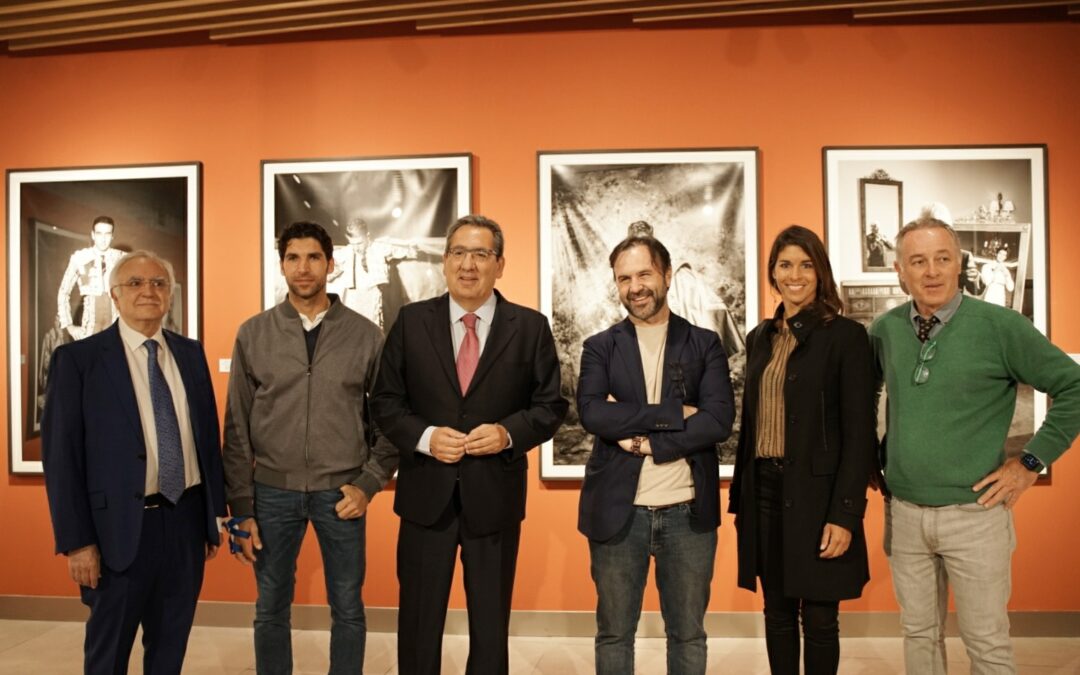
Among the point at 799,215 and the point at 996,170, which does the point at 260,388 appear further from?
the point at 996,170

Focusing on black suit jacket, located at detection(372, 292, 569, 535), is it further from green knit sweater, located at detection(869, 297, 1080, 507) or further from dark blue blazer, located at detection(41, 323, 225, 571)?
green knit sweater, located at detection(869, 297, 1080, 507)

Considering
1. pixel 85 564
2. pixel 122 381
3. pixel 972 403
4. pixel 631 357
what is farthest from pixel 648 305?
pixel 85 564

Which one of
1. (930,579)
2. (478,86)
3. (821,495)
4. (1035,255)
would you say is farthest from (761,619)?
(478,86)

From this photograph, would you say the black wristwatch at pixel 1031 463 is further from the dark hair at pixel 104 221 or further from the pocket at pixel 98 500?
the dark hair at pixel 104 221

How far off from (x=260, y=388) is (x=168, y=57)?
2685 mm

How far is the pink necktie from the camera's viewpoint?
2594 millimetres

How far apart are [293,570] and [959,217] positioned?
3.92 metres

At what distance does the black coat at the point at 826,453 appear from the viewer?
7.80 ft

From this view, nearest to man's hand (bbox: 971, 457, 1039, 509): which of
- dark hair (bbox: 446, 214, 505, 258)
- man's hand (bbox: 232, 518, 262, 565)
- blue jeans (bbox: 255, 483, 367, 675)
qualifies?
dark hair (bbox: 446, 214, 505, 258)

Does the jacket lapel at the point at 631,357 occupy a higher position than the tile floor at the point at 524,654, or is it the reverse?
the jacket lapel at the point at 631,357

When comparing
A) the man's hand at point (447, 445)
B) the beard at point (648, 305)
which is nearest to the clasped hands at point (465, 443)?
the man's hand at point (447, 445)

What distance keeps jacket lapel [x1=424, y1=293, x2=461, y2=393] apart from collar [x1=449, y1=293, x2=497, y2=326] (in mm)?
19

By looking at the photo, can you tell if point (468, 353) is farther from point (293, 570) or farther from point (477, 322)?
point (293, 570)

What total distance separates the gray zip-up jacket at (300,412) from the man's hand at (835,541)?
1.67 m
